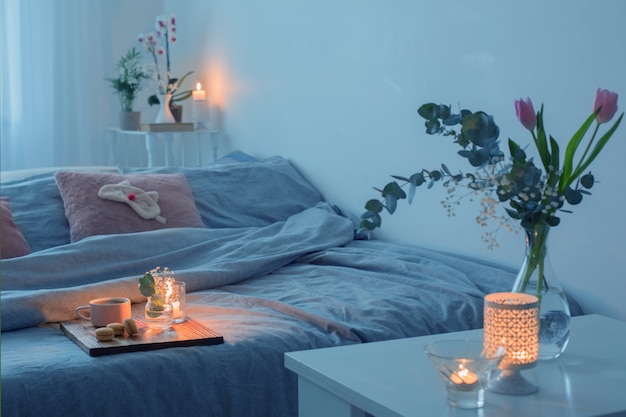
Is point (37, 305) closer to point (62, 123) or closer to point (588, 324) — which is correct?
point (588, 324)

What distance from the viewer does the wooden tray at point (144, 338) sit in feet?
5.51

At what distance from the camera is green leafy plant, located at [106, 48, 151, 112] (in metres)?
3.83

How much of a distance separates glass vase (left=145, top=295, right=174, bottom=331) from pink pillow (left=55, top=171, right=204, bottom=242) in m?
0.81

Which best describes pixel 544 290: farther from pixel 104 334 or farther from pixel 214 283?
pixel 214 283

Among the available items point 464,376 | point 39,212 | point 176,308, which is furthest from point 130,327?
point 39,212

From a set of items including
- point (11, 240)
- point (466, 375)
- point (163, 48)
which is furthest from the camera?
point (163, 48)

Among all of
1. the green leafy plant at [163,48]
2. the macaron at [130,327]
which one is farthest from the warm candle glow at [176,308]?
the green leafy plant at [163,48]

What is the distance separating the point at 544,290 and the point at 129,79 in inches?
113

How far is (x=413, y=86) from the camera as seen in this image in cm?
260

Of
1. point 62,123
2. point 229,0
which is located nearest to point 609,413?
point 229,0

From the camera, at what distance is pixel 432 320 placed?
1.96 metres

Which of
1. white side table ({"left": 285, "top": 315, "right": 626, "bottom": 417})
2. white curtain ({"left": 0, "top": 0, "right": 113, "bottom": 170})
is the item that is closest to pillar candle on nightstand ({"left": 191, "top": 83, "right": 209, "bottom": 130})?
white curtain ({"left": 0, "top": 0, "right": 113, "bottom": 170})

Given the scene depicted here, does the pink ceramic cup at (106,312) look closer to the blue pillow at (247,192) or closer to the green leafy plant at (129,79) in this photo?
the blue pillow at (247,192)

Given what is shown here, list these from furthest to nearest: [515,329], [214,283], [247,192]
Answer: [247,192] < [214,283] < [515,329]
